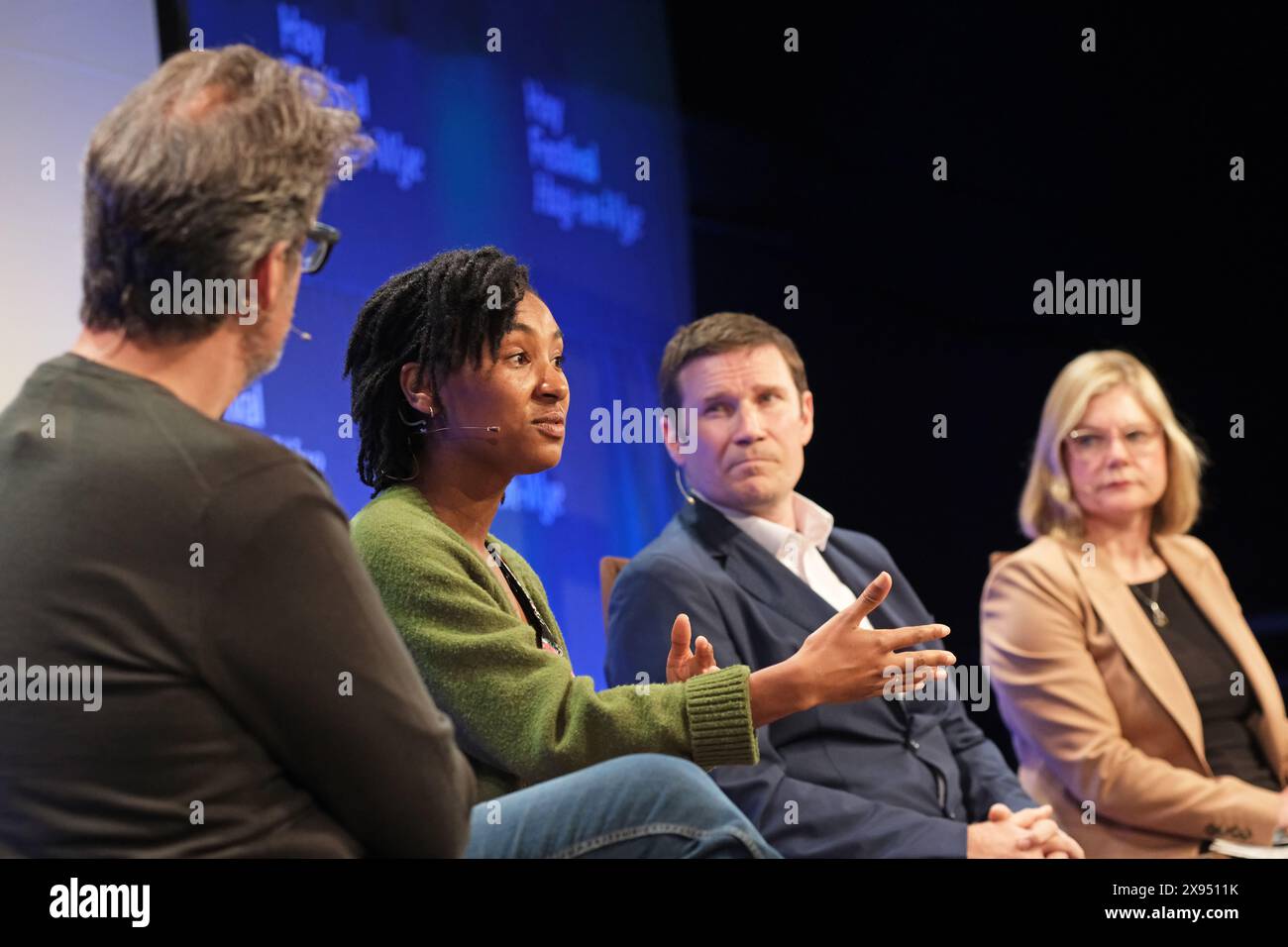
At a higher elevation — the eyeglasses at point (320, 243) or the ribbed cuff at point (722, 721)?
the eyeglasses at point (320, 243)

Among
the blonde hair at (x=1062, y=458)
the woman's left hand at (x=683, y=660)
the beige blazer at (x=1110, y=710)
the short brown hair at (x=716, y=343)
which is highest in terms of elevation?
the short brown hair at (x=716, y=343)

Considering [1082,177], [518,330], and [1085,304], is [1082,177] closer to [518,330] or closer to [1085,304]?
[1085,304]

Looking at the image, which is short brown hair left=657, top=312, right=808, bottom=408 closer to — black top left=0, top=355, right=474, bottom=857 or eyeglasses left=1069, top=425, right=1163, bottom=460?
eyeglasses left=1069, top=425, right=1163, bottom=460

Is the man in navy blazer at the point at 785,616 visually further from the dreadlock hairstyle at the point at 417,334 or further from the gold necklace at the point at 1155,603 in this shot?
the dreadlock hairstyle at the point at 417,334

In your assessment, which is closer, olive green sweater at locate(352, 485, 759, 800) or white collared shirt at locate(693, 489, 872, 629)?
olive green sweater at locate(352, 485, 759, 800)

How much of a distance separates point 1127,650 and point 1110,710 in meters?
0.12

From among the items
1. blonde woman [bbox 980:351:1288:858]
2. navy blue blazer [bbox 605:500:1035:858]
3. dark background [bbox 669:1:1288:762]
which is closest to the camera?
navy blue blazer [bbox 605:500:1035:858]

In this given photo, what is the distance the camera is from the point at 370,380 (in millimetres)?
1913

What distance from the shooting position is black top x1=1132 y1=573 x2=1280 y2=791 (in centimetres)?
271

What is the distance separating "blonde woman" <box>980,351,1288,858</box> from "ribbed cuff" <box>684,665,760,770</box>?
1.26 m

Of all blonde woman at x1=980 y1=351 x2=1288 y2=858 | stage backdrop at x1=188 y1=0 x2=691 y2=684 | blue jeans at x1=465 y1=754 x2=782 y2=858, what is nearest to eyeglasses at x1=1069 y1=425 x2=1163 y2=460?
blonde woman at x1=980 y1=351 x2=1288 y2=858

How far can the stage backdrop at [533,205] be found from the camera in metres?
2.79

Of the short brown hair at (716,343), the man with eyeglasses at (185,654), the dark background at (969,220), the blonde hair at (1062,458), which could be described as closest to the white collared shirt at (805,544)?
the short brown hair at (716,343)

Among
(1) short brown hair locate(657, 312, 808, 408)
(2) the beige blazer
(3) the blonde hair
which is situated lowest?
(2) the beige blazer
